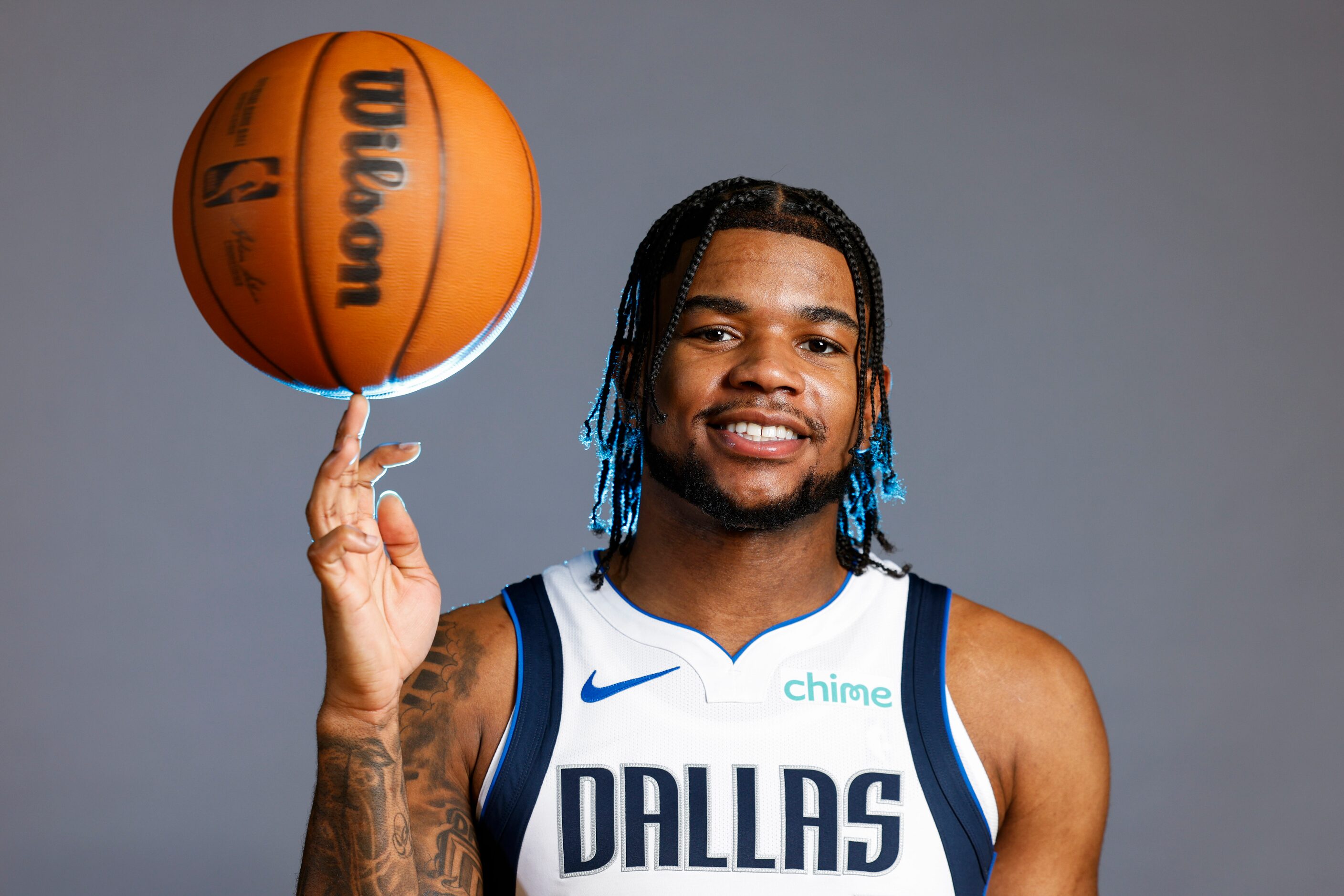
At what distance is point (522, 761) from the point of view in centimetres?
215

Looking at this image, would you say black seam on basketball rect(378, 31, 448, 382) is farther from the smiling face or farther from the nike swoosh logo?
the nike swoosh logo

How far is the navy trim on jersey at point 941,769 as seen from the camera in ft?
7.15

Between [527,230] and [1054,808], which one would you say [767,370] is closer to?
[527,230]

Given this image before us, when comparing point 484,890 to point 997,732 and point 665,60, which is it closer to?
point 997,732

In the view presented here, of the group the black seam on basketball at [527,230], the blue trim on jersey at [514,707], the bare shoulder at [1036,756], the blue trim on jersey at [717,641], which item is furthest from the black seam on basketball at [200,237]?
the bare shoulder at [1036,756]

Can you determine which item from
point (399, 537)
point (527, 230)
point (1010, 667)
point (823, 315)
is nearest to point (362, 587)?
point (399, 537)

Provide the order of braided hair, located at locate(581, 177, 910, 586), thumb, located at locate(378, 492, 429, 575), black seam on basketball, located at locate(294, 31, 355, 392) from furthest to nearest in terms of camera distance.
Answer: braided hair, located at locate(581, 177, 910, 586) → thumb, located at locate(378, 492, 429, 575) → black seam on basketball, located at locate(294, 31, 355, 392)

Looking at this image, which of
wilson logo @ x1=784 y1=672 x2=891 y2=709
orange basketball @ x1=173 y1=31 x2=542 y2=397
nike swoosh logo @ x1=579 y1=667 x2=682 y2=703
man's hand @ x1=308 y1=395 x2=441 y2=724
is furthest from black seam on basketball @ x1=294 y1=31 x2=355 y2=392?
wilson logo @ x1=784 y1=672 x2=891 y2=709

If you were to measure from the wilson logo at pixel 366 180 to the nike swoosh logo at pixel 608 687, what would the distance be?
76 centimetres

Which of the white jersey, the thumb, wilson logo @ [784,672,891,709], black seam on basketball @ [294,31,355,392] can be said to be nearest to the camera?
black seam on basketball @ [294,31,355,392]

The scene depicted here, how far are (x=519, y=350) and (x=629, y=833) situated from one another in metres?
2.01

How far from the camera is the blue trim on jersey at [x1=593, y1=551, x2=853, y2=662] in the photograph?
2.27m

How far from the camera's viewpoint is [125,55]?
12.5 ft

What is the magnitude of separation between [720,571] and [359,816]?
2.39 feet
